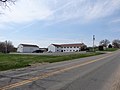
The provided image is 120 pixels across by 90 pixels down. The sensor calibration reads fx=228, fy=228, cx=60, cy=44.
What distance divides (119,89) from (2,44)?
133 metres

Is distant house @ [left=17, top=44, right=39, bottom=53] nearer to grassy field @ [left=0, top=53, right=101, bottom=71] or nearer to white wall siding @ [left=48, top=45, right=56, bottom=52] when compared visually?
white wall siding @ [left=48, top=45, right=56, bottom=52]

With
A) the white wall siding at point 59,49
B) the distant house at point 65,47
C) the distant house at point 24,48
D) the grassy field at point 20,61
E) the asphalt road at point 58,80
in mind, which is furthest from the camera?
the distant house at point 65,47

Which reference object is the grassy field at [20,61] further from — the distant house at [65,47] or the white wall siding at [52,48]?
the distant house at [65,47]

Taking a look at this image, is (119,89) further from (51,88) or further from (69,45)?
(69,45)

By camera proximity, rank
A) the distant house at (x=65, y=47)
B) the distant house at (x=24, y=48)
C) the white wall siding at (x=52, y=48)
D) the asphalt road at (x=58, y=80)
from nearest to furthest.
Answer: the asphalt road at (x=58, y=80) < the distant house at (x=24, y=48) < the white wall siding at (x=52, y=48) < the distant house at (x=65, y=47)

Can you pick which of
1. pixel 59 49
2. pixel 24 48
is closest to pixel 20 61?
pixel 24 48

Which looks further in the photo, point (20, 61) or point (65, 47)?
point (65, 47)

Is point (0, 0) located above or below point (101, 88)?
above

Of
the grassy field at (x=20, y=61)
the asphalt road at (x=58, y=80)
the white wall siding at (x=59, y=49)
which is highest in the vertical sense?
the white wall siding at (x=59, y=49)

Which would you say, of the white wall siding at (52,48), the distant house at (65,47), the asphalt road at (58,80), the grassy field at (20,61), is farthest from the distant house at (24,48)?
the asphalt road at (58,80)

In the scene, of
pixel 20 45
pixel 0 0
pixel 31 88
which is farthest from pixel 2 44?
pixel 31 88

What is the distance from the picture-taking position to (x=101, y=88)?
9.23 m

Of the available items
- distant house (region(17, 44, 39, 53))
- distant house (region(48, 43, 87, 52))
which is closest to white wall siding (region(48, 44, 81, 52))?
distant house (region(48, 43, 87, 52))

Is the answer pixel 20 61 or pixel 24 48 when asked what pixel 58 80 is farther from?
pixel 24 48
